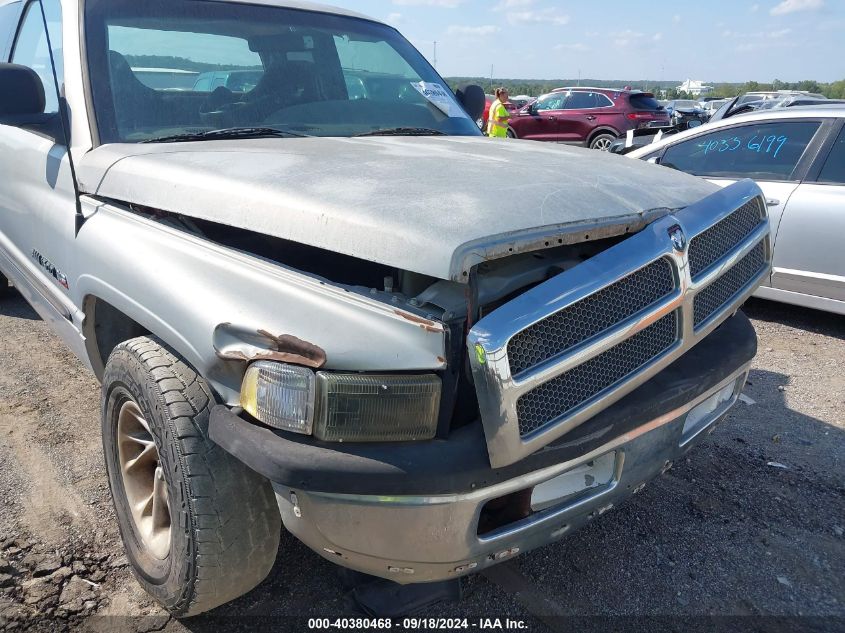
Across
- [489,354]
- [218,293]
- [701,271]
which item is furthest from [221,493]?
[701,271]

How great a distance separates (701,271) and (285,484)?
1387 mm

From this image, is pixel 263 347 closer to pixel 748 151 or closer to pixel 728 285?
pixel 728 285

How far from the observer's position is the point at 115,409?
2332 millimetres

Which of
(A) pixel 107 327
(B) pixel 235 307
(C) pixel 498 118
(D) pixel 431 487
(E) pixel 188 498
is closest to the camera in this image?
(D) pixel 431 487

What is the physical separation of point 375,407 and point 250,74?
2.09 m

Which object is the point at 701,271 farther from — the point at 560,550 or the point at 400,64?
the point at 400,64

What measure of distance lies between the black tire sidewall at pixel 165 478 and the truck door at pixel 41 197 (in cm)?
59

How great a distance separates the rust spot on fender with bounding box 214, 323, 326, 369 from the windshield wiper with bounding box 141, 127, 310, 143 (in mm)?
1256

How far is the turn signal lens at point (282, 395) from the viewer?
5.39ft

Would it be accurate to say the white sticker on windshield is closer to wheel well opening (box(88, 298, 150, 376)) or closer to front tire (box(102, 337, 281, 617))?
wheel well opening (box(88, 298, 150, 376))

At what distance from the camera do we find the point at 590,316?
1.79 meters

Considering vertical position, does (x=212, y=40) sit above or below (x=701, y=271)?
above

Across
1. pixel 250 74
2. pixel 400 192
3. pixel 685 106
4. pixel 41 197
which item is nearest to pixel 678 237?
pixel 400 192

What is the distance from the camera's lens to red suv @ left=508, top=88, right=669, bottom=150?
15.3 meters
